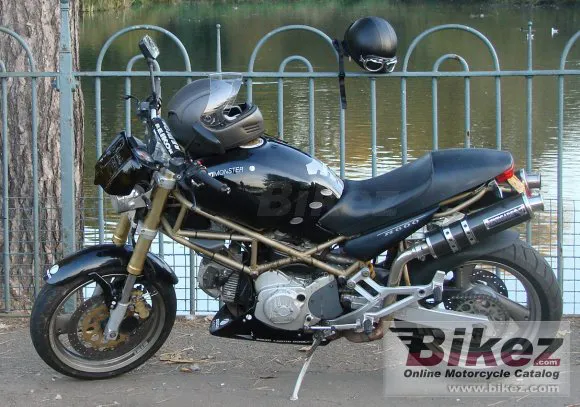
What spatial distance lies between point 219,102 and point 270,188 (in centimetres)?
44

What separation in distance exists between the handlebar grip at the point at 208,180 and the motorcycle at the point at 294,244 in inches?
2.5

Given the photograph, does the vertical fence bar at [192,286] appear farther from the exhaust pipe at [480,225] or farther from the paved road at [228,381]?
the exhaust pipe at [480,225]

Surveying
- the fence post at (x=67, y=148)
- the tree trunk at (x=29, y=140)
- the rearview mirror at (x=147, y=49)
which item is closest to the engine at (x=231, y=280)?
the rearview mirror at (x=147, y=49)

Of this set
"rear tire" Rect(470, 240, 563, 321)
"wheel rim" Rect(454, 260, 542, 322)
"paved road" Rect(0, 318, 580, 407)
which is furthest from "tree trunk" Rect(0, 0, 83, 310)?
"rear tire" Rect(470, 240, 563, 321)

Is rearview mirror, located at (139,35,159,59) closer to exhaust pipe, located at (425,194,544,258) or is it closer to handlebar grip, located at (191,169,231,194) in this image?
handlebar grip, located at (191,169,231,194)

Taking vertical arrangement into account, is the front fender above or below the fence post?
below

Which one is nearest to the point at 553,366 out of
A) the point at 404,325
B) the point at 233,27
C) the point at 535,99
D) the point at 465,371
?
the point at 465,371

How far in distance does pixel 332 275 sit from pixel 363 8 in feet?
133

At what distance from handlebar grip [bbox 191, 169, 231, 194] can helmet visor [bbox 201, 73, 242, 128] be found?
0.26 m

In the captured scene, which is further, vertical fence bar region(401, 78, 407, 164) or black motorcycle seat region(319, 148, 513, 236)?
vertical fence bar region(401, 78, 407, 164)

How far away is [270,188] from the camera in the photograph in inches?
180

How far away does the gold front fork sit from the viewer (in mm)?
4555

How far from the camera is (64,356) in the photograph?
16.3 feet

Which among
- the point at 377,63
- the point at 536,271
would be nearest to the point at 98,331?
the point at 377,63
